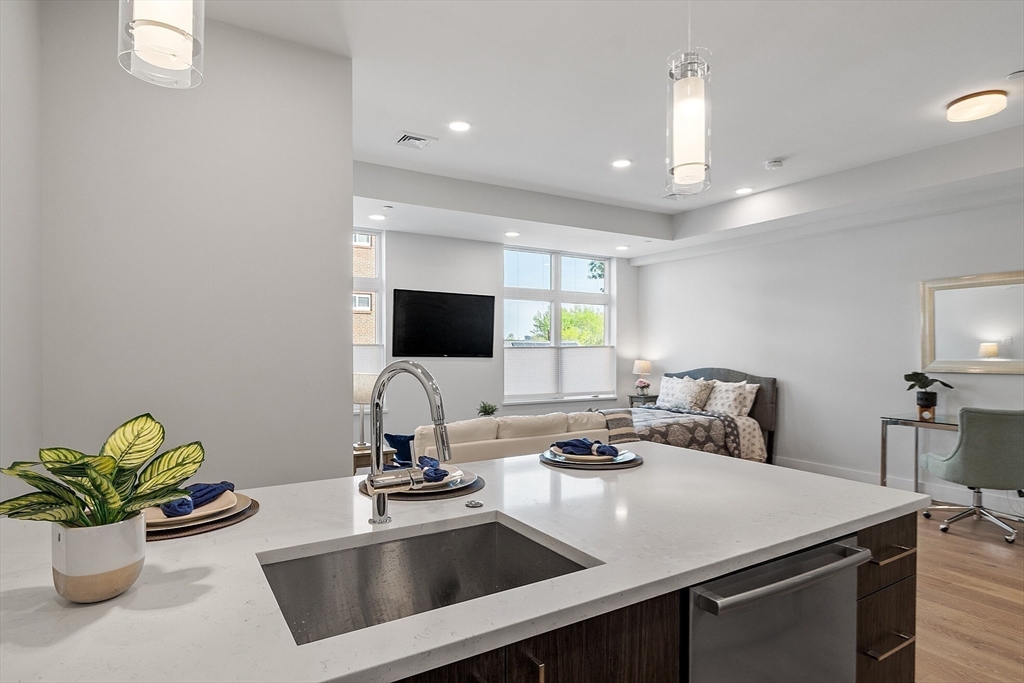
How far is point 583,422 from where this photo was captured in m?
3.61

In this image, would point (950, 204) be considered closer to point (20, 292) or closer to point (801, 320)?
point (801, 320)

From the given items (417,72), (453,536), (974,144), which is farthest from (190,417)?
(974,144)

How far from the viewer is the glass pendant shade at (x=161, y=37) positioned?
3.23 ft

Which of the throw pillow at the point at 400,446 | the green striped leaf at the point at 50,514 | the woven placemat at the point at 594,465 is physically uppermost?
the green striped leaf at the point at 50,514

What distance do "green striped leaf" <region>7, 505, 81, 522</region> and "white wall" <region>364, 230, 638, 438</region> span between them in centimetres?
477

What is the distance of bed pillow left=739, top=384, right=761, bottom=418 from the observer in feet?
18.7

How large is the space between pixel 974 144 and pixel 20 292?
212 inches

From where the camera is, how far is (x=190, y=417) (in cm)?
239

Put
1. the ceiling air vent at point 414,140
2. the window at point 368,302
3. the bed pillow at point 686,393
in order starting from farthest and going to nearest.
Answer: the bed pillow at point 686,393
the window at point 368,302
the ceiling air vent at point 414,140

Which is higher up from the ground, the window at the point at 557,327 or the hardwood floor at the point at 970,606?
the window at the point at 557,327

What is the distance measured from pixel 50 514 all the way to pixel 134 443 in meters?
0.14

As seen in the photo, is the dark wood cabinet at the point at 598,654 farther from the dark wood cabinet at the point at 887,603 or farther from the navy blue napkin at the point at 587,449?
the navy blue napkin at the point at 587,449

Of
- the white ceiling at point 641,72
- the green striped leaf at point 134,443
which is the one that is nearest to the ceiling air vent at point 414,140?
the white ceiling at point 641,72

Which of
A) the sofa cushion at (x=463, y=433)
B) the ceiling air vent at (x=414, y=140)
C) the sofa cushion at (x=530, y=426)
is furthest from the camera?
the ceiling air vent at (x=414, y=140)
